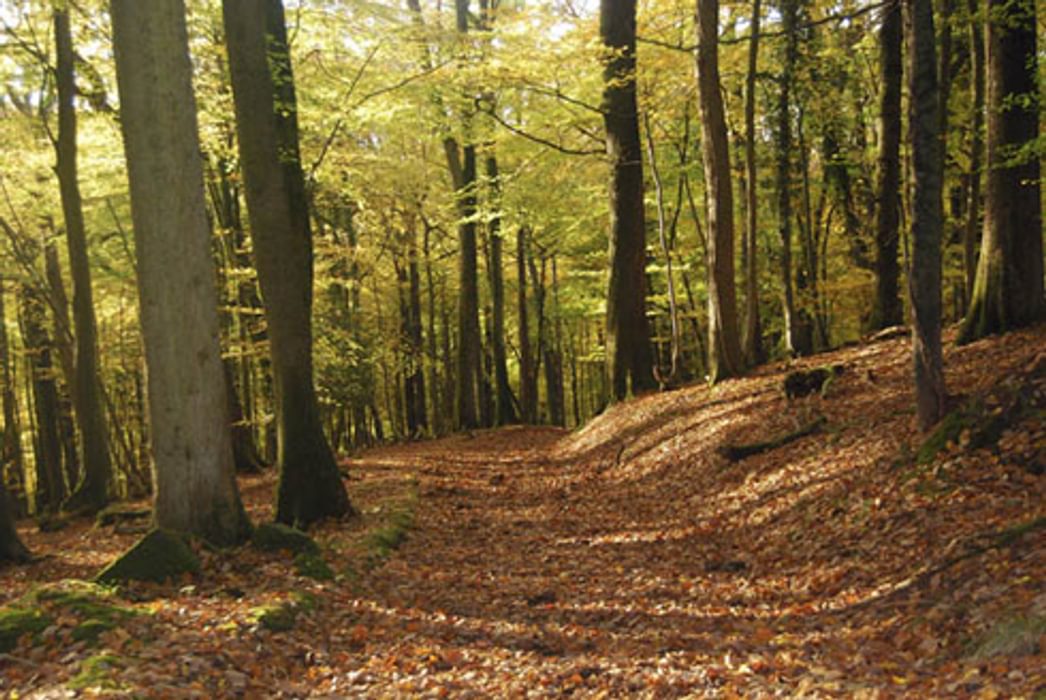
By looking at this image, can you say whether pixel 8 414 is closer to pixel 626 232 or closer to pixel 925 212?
pixel 626 232

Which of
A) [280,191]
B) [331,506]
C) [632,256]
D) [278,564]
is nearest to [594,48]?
[632,256]

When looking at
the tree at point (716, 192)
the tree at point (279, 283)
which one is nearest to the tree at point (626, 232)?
the tree at point (716, 192)

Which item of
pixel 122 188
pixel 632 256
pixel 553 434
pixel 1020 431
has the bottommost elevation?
pixel 553 434

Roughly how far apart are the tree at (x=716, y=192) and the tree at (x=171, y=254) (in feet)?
28.6

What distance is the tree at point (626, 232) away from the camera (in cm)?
1584

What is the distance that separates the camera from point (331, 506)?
9562 mm

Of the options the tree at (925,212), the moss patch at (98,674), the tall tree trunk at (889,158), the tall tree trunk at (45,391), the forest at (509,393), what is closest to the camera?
the moss patch at (98,674)

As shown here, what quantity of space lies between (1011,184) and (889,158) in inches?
177

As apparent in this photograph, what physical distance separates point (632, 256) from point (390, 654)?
11797 mm

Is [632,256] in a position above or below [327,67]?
below

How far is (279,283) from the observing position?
9383 mm

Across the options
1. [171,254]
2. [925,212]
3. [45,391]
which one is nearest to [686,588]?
[925,212]

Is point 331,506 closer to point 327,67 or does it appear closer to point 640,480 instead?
point 640,480

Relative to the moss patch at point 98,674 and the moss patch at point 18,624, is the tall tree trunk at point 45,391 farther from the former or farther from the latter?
the moss patch at point 98,674
